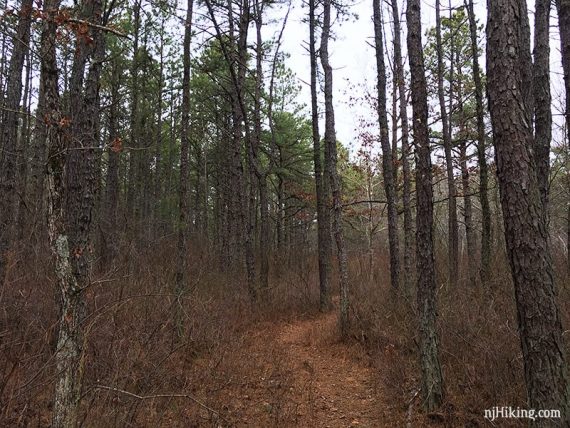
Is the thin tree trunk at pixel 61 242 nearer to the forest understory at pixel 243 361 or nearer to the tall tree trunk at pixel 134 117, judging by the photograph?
the forest understory at pixel 243 361

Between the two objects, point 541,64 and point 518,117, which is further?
point 541,64

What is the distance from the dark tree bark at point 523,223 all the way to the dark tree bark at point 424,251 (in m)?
1.61

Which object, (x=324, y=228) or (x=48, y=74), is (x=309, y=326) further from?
(x=48, y=74)

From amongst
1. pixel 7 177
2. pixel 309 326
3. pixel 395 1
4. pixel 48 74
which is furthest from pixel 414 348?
pixel 395 1

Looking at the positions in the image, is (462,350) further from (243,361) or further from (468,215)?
(468,215)

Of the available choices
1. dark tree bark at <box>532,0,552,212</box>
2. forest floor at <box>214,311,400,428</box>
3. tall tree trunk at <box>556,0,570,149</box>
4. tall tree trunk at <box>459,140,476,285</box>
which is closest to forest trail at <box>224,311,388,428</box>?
forest floor at <box>214,311,400,428</box>

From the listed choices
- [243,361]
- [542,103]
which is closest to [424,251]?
[243,361]

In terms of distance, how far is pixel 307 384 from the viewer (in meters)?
5.95

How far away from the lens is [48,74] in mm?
2760

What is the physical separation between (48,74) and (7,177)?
558 centimetres

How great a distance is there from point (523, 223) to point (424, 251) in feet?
5.73

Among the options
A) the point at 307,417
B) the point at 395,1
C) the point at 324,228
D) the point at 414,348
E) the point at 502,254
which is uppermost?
the point at 395,1

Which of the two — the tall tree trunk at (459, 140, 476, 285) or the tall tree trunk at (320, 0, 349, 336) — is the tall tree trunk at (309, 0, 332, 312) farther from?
the tall tree trunk at (459, 140, 476, 285)

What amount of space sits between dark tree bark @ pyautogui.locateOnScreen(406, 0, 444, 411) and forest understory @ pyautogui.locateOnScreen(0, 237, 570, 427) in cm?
25
